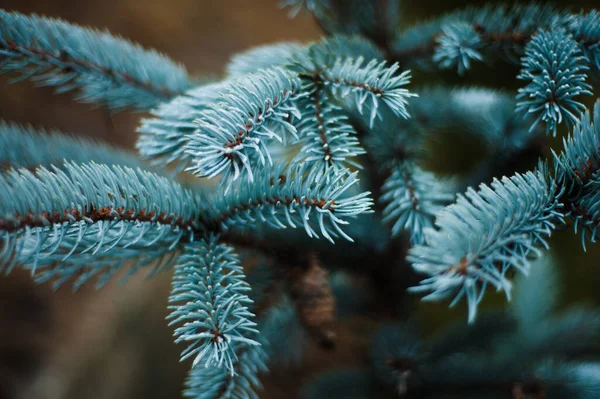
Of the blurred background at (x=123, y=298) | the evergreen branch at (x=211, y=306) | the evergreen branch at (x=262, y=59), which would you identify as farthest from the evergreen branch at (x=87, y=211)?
the blurred background at (x=123, y=298)

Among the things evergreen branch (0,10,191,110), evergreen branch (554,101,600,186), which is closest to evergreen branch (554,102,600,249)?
evergreen branch (554,101,600,186)

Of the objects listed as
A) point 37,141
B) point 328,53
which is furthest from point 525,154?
point 37,141

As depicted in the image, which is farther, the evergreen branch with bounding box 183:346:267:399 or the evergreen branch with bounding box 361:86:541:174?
the evergreen branch with bounding box 361:86:541:174

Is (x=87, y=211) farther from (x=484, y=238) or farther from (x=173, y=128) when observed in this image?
(x=484, y=238)

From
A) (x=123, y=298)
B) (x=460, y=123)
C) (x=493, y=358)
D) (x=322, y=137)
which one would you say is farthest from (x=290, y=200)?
(x=123, y=298)

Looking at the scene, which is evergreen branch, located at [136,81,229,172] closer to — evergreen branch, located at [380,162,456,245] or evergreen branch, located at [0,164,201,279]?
evergreen branch, located at [0,164,201,279]

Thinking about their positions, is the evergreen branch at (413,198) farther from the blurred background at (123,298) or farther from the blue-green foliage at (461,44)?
the blurred background at (123,298)
